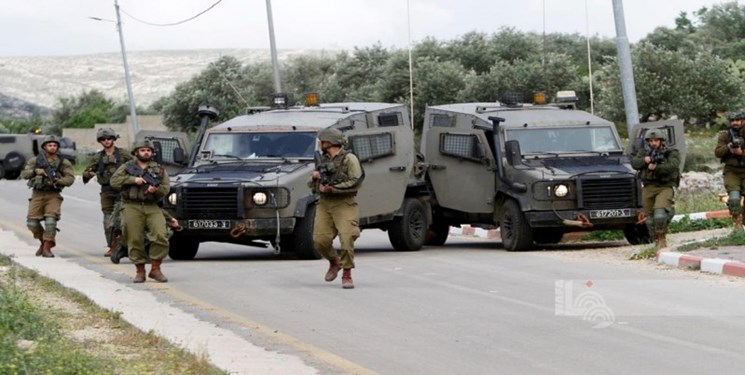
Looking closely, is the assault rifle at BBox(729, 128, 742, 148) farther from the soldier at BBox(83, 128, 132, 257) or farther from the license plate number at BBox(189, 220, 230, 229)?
the soldier at BBox(83, 128, 132, 257)

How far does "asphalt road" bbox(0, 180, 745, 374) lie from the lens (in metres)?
11.2

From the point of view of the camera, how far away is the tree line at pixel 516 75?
5978 cm

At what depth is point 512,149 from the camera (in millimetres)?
22047

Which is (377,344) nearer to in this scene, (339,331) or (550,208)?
(339,331)

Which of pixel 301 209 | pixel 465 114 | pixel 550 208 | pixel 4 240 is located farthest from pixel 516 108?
pixel 4 240

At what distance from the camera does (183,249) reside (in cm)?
2173

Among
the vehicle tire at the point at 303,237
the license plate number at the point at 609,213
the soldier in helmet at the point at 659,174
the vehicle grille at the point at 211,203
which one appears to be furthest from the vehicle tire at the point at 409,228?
the soldier in helmet at the point at 659,174

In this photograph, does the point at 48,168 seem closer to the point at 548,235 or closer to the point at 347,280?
the point at 347,280

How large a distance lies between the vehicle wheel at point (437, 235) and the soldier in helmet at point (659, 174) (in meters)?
4.78

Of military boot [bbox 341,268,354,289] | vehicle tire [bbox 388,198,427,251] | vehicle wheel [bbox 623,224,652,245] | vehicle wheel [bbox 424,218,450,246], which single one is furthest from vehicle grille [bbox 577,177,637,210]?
military boot [bbox 341,268,354,289]

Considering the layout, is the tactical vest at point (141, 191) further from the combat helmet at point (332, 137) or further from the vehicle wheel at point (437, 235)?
the vehicle wheel at point (437, 235)

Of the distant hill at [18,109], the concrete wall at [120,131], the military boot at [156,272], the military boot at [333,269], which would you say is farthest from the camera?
the distant hill at [18,109]

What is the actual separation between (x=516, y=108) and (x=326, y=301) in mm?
8783

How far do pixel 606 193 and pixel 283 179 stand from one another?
4413 millimetres
